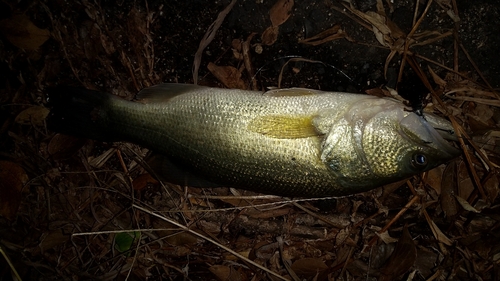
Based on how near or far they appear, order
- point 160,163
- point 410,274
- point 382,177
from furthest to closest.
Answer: point 410,274
point 160,163
point 382,177

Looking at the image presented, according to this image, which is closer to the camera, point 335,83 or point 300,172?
point 300,172

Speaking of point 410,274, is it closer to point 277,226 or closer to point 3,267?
point 277,226

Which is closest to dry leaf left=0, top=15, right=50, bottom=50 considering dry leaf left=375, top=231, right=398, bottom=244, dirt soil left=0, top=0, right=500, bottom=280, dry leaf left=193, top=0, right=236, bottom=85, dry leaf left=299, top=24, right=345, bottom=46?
dirt soil left=0, top=0, right=500, bottom=280

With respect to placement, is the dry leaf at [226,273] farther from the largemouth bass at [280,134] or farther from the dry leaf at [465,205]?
the dry leaf at [465,205]

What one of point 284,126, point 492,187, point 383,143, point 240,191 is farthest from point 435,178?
point 240,191

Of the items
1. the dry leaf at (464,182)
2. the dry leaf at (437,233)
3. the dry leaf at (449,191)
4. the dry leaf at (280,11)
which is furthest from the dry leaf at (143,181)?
the dry leaf at (464,182)

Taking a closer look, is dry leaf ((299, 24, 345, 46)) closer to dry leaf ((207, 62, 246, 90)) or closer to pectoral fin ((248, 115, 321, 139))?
dry leaf ((207, 62, 246, 90))

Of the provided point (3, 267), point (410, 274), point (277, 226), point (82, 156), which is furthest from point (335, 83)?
point (3, 267)
